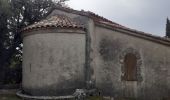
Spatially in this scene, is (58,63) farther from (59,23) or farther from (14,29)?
(14,29)

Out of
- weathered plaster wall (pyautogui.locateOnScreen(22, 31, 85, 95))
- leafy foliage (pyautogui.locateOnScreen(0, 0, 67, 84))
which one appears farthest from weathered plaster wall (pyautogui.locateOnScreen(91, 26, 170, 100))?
leafy foliage (pyautogui.locateOnScreen(0, 0, 67, 84))

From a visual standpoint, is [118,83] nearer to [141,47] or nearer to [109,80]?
[109,80]

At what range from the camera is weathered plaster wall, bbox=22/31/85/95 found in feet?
59.8

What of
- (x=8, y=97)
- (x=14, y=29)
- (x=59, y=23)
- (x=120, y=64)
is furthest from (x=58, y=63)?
(x=14, y=29)

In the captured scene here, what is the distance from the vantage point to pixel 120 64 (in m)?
19.0

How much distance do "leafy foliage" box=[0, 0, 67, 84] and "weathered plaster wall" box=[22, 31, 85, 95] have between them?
5.43m

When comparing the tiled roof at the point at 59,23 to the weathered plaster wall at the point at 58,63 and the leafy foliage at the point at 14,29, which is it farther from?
the leafy foliage at the point at 14,29

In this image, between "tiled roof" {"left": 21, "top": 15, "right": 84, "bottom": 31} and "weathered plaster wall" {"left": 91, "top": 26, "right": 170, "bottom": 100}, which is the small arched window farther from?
"tiled roof" {"left": 21, "top": 15, "right": 84, "bottom": 31}

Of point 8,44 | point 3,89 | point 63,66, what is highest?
point 8,44

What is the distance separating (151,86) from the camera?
19125mm

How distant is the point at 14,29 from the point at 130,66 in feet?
31.3

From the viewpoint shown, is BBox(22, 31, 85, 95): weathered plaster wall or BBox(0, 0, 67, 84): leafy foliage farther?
BBox(0, 0, 67, 84): leafy foliage

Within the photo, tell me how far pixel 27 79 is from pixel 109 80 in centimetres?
466

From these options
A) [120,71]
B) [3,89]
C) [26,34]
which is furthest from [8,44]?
[120,71]
